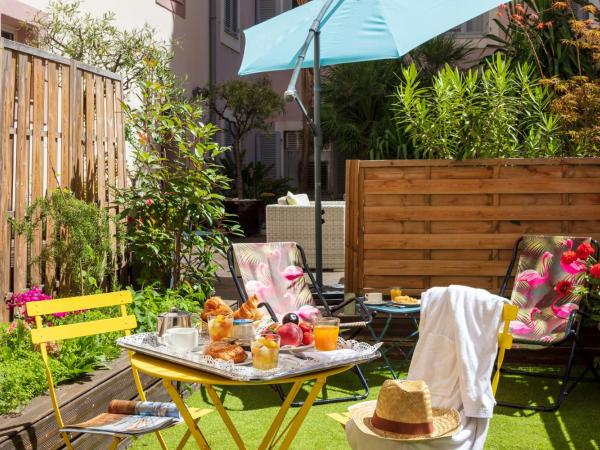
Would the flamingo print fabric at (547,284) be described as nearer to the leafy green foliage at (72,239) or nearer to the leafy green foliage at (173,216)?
the leafy green foliage at (173,216)

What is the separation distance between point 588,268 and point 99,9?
6622 mm

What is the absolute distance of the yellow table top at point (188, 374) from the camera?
9.52 ft

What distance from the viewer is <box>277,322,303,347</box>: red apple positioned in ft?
10.9

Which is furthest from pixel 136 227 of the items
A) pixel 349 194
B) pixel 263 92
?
pixel 263 92

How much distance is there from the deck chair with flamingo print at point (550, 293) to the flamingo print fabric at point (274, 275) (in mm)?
1445

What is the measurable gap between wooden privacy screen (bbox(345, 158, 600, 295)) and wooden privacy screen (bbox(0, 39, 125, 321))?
6.35 ft

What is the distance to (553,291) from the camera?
5.78 metres

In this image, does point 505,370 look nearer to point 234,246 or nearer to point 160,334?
point 234,246

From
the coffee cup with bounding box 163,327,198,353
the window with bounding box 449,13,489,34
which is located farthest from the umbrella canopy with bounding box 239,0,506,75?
the window with bounding box 449,13,489,34

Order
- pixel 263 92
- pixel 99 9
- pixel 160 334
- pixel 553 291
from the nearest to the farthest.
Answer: pixel 160 334 < pixel 553 291 < pixel 99 9 < pixel 263 92

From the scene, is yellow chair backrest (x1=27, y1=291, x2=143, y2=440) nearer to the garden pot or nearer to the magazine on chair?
the magazine on chair

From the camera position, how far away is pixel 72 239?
5.66m

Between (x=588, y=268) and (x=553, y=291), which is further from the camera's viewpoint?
(x=553, y=291)

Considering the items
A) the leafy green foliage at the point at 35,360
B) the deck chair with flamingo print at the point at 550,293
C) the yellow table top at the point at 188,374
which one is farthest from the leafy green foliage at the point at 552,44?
the yellow table top at the point at 188,374
